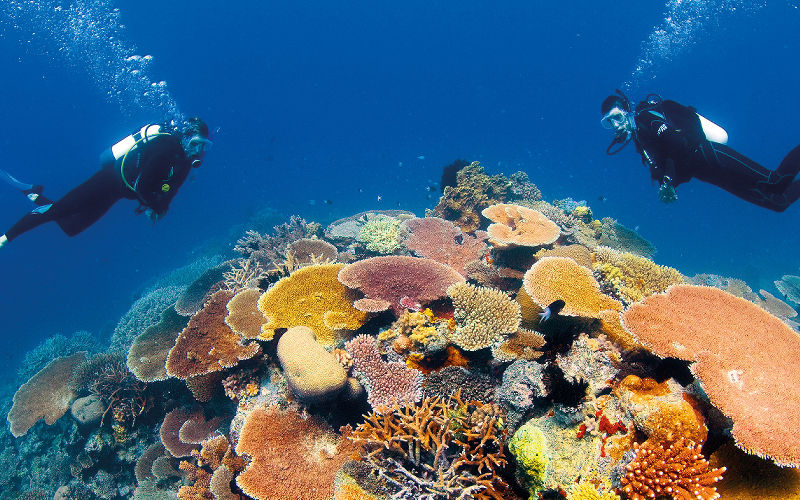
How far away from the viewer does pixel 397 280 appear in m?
4.97

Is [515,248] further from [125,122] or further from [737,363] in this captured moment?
[125,122]

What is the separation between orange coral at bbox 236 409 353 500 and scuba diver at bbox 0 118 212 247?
216 inches

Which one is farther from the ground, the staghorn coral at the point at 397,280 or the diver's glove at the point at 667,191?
the diver's glove at the point at 667,191

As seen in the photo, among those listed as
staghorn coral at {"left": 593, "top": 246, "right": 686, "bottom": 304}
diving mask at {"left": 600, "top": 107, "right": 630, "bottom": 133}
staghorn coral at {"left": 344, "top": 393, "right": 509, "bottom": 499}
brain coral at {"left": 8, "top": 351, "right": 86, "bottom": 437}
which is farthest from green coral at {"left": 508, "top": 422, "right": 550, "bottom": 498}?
brain coral at {"left": 8, "top": 351, "right": 86, "bottom": 437}

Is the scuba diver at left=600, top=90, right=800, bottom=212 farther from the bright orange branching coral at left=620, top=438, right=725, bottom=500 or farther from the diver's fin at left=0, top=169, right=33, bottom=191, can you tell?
the diver's fin at left=0, top=169, right=33, bottom=191

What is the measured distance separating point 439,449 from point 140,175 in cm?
766

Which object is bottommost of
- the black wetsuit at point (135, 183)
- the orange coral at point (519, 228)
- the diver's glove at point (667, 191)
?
the orange coral at point (519, 228)

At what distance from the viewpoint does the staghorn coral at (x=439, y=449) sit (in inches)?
117

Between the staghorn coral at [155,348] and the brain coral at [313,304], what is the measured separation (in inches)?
103

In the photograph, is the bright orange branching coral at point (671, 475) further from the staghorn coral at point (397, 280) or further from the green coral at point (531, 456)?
the staghorn coral at point (397, 280)

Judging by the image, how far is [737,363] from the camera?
287 cm

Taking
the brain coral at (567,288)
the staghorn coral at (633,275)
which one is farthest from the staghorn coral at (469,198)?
the brain coral at (567,288)

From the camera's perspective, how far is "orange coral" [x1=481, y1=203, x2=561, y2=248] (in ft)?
18.9

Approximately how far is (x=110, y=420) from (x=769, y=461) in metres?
10.7
